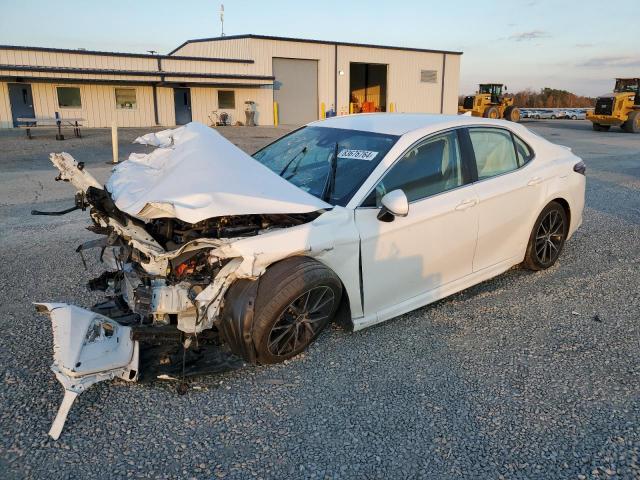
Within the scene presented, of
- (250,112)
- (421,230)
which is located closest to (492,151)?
(421,230)

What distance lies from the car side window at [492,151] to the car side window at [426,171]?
0.27 meters

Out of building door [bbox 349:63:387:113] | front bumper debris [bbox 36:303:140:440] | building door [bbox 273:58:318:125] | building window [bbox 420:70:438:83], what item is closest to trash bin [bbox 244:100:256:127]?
building door [bbox 273:58:318:125]

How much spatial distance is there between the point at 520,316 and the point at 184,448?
2984 millimetres

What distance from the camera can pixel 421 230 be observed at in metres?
4.02

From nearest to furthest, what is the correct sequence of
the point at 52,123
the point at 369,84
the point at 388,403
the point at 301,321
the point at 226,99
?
the point at 388,403
the point at 301,321
the point at 52,123
the point at 226,99
the point at 369,84

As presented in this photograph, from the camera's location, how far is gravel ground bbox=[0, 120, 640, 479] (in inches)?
107

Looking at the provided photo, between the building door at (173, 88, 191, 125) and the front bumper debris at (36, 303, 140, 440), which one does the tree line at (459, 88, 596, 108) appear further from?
the front bumper debris at (36, 303, 140, 440)

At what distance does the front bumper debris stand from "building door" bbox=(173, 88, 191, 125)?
1072 inches

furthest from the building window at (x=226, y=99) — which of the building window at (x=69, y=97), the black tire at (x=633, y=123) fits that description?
the black tire at (x=633, y=123)

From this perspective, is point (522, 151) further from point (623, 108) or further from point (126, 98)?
point (623, 108)

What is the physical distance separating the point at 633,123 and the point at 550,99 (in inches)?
1363

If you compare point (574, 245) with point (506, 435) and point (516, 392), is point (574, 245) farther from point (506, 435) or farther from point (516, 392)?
point (506, 435)

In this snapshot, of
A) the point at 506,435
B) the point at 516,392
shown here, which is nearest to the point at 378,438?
the point at 506,435

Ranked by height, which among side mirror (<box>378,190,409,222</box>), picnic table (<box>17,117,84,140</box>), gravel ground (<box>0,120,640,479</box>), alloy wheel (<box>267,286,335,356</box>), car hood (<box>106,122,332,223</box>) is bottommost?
gravel ground (<box>0,120,640,479</box>)
